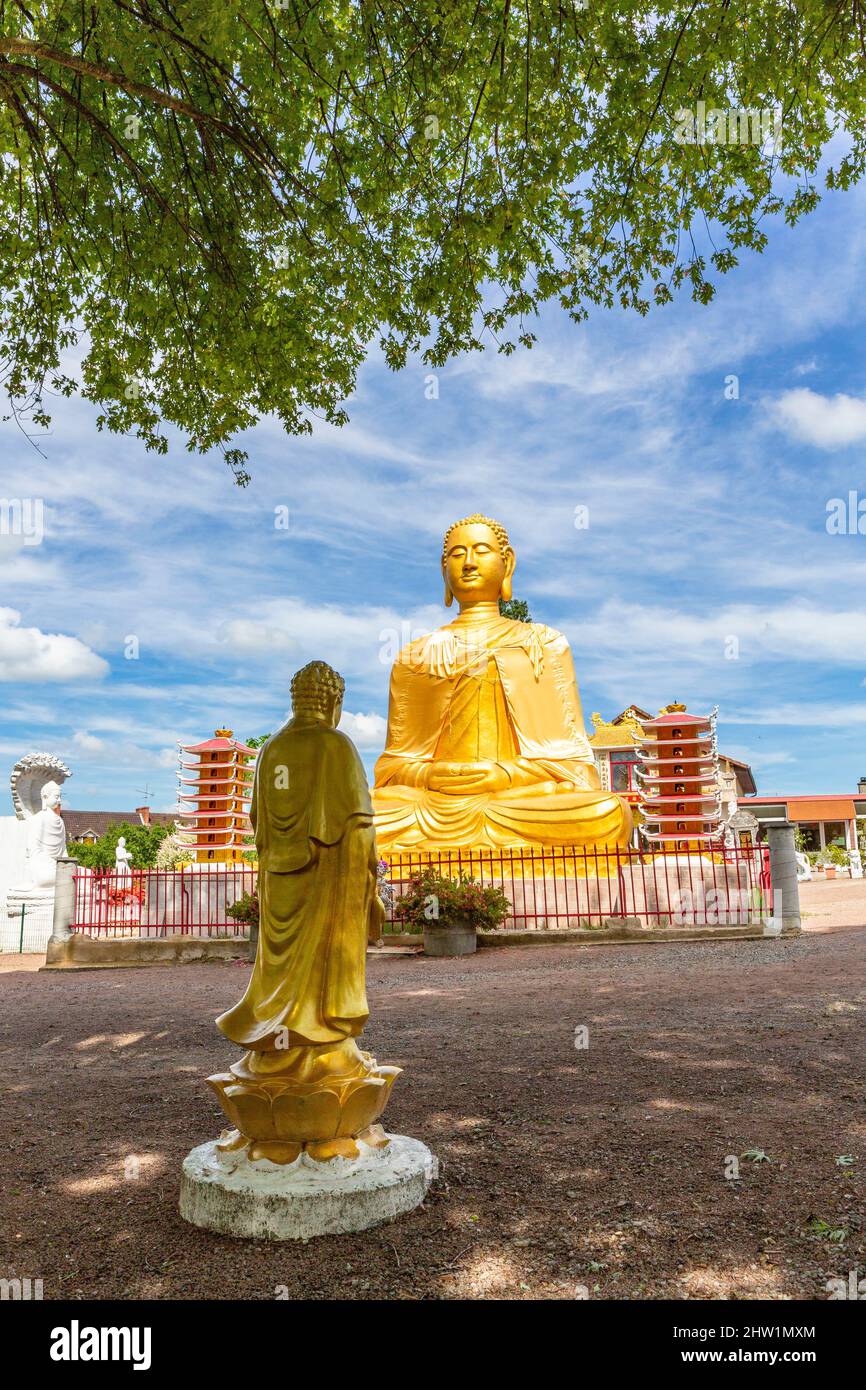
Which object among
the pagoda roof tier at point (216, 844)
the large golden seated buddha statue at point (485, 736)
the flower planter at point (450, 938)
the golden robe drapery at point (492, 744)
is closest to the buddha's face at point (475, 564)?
the large golden seated buddha statue at point (485, 736)

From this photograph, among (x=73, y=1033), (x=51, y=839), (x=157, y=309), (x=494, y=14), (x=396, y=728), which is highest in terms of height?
(x=494, y=14)

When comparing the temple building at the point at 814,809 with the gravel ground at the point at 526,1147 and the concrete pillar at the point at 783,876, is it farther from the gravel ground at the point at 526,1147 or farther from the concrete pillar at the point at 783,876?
the gravel ground at the point at 526,1147

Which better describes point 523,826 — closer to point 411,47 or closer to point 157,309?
point 157,309

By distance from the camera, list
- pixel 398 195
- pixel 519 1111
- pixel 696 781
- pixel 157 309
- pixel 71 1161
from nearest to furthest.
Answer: pixel 71 1161 < pixel 519 1111 < pixel 398 195 < pixel 157 309 < pixel 696 781

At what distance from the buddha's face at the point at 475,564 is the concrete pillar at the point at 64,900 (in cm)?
806

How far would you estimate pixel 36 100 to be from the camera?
686 cm

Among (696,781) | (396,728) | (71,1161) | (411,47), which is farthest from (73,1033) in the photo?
(696,781)

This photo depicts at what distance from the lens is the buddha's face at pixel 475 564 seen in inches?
654

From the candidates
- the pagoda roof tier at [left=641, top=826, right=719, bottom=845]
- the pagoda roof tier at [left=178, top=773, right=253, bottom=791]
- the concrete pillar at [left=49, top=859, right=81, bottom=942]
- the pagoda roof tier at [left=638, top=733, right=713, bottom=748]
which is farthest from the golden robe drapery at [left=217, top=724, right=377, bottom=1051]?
the pagoda roof tier at [left=178, top=773, right=253, bottom=791]

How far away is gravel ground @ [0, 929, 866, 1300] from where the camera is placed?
287cm

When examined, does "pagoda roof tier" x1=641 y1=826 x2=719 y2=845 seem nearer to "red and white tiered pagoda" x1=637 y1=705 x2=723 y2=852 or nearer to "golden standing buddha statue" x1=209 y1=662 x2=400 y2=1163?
"red and white tiered pagoda" x1=637 y1=705 x2=723 y2=852

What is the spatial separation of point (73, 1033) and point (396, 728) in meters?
9.50

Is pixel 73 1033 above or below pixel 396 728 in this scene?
below

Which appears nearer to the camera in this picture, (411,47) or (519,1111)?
(519,1111)
